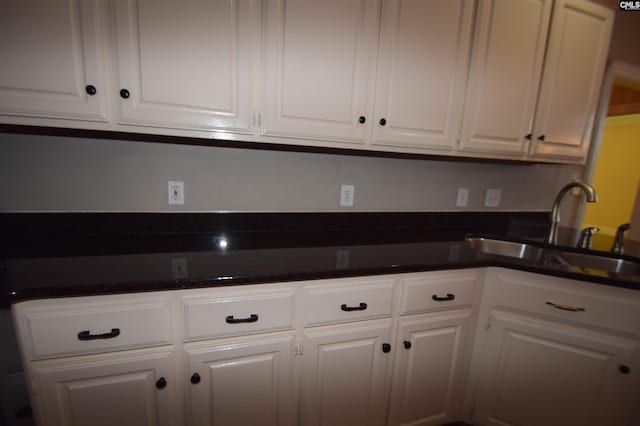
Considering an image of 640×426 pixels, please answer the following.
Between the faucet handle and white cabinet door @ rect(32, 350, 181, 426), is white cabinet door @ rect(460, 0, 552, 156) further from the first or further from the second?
white cabinet door @ rect(32, 350, 181, 426)

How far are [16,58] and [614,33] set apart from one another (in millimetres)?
3328

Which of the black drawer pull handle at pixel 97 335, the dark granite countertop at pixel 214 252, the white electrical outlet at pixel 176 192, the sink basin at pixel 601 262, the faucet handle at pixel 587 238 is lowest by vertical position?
the black drawer pull handle at pixel 97 335

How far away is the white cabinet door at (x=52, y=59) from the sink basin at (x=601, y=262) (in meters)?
2.08

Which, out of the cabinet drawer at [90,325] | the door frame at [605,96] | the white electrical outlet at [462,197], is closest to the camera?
Answer: the cabinet drawer at [90,325]

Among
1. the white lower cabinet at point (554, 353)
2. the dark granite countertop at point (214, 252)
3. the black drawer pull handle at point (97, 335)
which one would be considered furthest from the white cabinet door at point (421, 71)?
the black drawer pull handle at point (97, 335)

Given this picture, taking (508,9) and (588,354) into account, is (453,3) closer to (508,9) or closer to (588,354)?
(508,9)

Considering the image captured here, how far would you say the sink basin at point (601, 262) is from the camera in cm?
133

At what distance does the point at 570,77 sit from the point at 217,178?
193 centimetres

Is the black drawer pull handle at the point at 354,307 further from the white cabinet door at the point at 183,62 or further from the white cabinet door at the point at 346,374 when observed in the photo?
the white cabinet door at the point at 183,62

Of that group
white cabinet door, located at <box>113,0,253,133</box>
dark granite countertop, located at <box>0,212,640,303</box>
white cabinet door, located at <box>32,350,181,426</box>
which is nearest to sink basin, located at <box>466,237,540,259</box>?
dark granite countertop, located at <box>0,212,640,303</box>

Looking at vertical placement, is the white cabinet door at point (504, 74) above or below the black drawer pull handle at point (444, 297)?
above

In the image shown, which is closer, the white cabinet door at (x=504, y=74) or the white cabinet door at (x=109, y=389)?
the white cabinet door at (x=109, y=389)

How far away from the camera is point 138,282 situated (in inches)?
31.3

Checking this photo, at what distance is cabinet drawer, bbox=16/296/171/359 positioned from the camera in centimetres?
76
